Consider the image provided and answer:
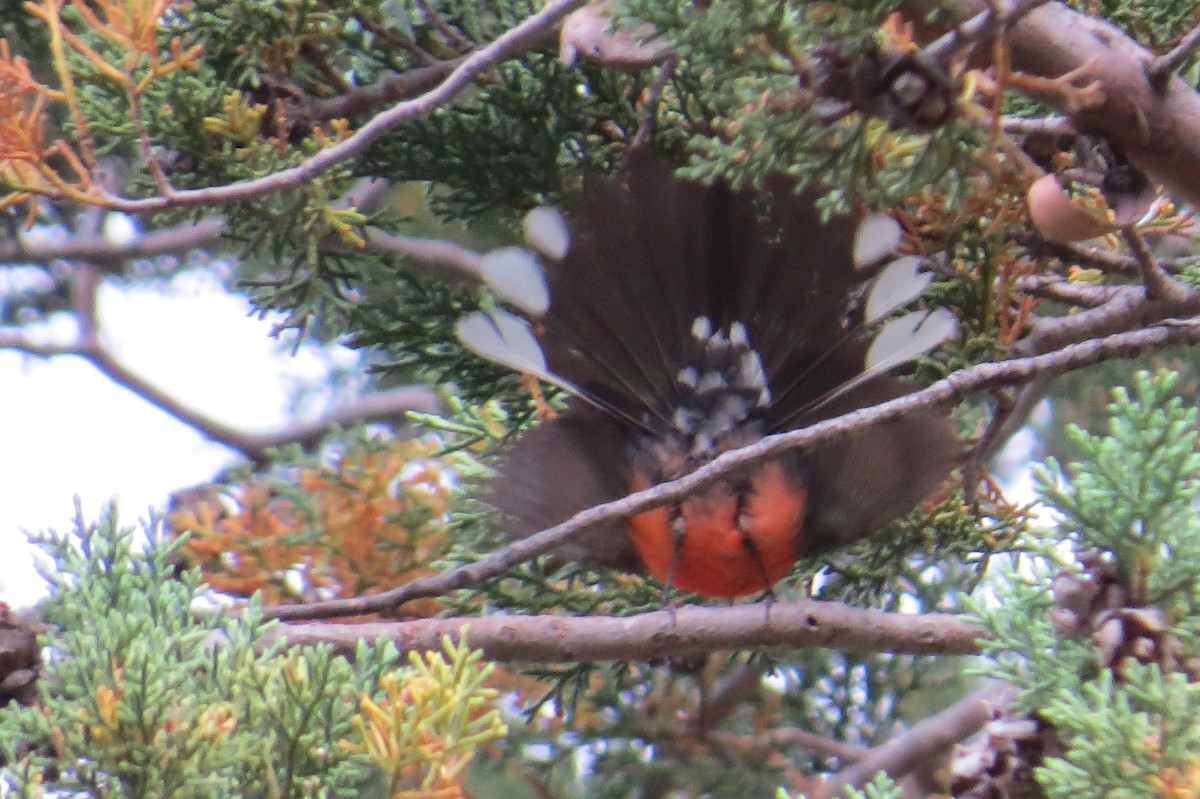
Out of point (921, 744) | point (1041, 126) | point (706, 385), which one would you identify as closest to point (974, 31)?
point (1041, 126)

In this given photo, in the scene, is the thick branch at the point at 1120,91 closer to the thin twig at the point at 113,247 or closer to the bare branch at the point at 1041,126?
the bare branch at the point at 1041,126

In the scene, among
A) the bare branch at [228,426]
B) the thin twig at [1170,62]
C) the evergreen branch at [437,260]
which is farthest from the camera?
the bare branch at [228,426]

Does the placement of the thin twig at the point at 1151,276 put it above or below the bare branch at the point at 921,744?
above

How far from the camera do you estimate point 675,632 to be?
1.55 metres

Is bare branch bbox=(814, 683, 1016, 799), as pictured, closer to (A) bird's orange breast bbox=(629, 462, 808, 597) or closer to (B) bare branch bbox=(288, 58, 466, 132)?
(A) bird's orange breast bbox=(629, 462, 808, 597)

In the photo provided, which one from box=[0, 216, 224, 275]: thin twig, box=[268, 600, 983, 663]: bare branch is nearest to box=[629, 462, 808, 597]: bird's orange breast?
box=[268, 600, 983, 663]: bare branch

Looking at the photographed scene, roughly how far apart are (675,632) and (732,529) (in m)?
0.28

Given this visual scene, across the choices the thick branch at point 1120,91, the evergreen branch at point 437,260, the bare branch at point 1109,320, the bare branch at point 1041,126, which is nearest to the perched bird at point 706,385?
the bare branch at point 1109,320

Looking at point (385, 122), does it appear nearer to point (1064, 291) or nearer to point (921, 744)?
point (1064, 291)

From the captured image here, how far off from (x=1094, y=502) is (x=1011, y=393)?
743 mm

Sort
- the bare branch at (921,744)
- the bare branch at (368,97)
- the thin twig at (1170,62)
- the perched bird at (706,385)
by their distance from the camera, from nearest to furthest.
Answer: the thin twig at (1170,62) → the perched bird at (706,385) → the bare branch at (368,97) → the bare branch at (921,744)

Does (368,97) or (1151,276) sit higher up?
(368,97)

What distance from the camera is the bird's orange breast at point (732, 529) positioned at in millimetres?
1802

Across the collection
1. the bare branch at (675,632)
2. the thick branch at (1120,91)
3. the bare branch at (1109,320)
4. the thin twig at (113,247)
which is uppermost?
the thin twig at (113,247)
